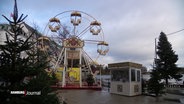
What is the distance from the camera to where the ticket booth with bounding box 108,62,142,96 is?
1523cm

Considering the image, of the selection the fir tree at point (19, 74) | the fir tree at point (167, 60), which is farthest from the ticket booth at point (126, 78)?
the fir tree at point (167, 60)

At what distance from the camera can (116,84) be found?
16.5 m

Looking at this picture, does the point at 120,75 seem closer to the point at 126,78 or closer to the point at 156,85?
the point at 126,78

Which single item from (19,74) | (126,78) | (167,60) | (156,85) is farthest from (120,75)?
(167,60)

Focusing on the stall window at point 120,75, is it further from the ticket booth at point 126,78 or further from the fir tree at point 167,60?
the fir tree at point 167,60

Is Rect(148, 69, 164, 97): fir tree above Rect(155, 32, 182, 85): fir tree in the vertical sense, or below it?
below

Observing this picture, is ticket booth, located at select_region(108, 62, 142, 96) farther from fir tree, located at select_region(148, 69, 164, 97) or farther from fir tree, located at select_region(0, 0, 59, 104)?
fir tree, located at select_region(0, 0, 59, 104)

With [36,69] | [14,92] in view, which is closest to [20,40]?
[36,69]

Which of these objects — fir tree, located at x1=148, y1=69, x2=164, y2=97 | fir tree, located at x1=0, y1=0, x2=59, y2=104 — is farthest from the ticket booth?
fir tree, located at x1=0, y1=0, x2=59, y2=104

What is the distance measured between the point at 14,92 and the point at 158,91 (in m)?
10.2

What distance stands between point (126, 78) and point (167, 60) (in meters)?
20.5

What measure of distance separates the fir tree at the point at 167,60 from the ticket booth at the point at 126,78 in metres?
16.9

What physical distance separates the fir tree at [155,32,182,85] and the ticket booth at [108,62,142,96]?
16.9 m

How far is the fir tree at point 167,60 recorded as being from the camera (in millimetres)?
32425
